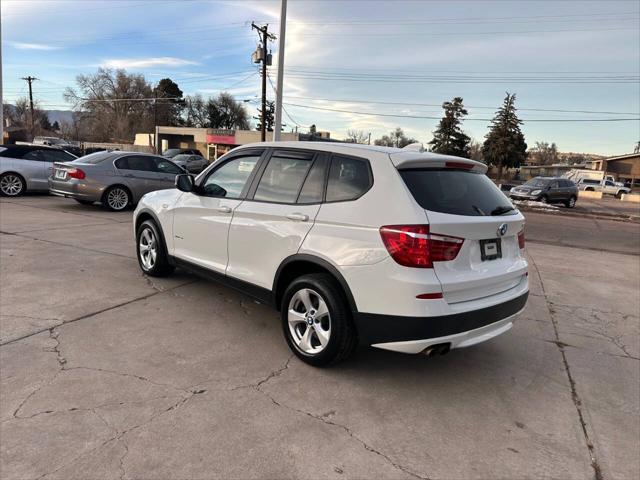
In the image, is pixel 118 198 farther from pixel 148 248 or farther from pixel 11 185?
pixel 148 248

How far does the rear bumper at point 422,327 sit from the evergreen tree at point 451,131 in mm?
71412

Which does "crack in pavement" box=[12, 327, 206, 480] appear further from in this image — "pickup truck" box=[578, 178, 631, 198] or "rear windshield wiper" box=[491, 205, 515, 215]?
"pickup truck" box=[578, 178, 631, 198]

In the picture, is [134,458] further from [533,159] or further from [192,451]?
[533,159]

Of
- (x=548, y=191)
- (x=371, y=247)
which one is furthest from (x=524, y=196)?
(x=371, y=247)

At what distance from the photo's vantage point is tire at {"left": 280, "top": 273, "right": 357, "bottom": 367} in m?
3.31

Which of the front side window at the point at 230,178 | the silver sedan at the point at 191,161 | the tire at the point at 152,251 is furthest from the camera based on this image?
the silver sedan at the point at 191,161

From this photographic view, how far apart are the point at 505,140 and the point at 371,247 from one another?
73477 mm

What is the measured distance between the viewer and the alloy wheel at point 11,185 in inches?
507

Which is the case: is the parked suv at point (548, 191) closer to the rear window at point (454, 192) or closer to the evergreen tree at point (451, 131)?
the rear window at point (454, 192)

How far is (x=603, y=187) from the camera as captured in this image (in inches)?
1829

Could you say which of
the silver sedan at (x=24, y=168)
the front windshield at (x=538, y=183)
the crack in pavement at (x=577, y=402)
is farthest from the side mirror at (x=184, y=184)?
the front windshield at (x=538, y=183)

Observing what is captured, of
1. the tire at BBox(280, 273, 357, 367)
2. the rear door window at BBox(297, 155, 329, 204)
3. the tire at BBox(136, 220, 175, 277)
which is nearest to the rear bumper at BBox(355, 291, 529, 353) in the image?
the tire at BBox(280, 273, 357, 367)

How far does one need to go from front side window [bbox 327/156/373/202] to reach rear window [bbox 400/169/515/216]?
29 centimetres

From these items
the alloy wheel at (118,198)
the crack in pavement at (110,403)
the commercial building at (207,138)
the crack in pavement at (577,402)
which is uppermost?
the commercial building at (207,138)
